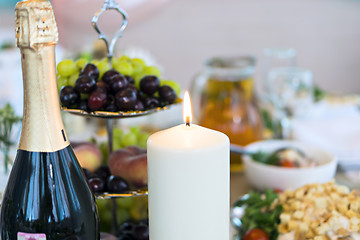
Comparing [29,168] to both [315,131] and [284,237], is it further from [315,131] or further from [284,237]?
[315,131]

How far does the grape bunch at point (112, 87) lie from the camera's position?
0.43m

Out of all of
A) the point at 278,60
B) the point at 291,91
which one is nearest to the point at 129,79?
the point at 291,91

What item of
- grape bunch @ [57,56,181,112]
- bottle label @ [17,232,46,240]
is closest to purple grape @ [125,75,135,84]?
grape bunch @ [57,56,181,112]

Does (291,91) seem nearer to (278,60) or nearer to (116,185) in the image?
(278,60)

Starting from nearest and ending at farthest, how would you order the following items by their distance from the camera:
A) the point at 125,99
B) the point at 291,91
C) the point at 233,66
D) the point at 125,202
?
the point at 125,99 → the point at 125,202 → the point at 233,66 → the point at 291,91

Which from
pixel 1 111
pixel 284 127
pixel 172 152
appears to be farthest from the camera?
pixel 284 127

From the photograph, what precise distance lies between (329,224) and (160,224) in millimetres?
209

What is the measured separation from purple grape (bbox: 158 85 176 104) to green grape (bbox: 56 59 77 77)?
101mm

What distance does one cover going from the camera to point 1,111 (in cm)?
56

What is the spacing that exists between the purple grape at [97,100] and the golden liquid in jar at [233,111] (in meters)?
0.53

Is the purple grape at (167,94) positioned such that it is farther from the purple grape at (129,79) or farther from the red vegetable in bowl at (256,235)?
the red vegetable in bowl at (256,235)

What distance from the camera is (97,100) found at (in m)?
0.42

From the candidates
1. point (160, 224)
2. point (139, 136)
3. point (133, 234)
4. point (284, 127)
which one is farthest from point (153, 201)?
point (284, 127)

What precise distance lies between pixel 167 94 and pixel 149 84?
0.08 ft
